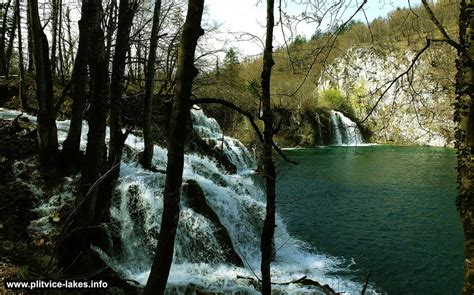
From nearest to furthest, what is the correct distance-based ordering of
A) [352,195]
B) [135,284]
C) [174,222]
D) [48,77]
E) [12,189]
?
1. [174,222]
2. [135,284]
3. [12,189]
4. [48,77]
5. [352,195]

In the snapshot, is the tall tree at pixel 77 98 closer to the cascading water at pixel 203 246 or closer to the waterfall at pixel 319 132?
the cascading water at pixel 203 246

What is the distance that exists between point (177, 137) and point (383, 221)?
10.7m

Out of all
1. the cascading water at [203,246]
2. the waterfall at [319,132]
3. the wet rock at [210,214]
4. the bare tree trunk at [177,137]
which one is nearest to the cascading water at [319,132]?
the waterfall at [319,132]

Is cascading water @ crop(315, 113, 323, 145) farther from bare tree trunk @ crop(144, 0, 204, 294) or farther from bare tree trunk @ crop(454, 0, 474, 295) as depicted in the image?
bare tree trunk @ crop(144, 0, 204, 294)

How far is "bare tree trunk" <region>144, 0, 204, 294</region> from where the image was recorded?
298cm

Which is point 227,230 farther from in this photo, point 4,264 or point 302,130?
point 302,130

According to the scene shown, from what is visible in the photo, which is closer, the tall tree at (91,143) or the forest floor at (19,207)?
the forest floor at (19,207)

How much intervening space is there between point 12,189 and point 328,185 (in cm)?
1344

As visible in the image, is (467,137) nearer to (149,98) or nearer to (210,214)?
(210,214)

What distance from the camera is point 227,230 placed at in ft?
26.2

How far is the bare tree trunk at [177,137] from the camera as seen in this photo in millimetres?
2977

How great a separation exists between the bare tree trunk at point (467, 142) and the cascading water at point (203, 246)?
346cm

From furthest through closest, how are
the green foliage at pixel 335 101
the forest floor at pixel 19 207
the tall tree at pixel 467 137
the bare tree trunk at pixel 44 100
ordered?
1. the green foliage at pixel 335 101
2. the bare tree trunk at pixel 44 100
3. the forest floor at pixel 19 207
4. the tall tree at pixel 467 137

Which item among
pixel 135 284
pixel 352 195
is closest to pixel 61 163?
pixel 135 284
